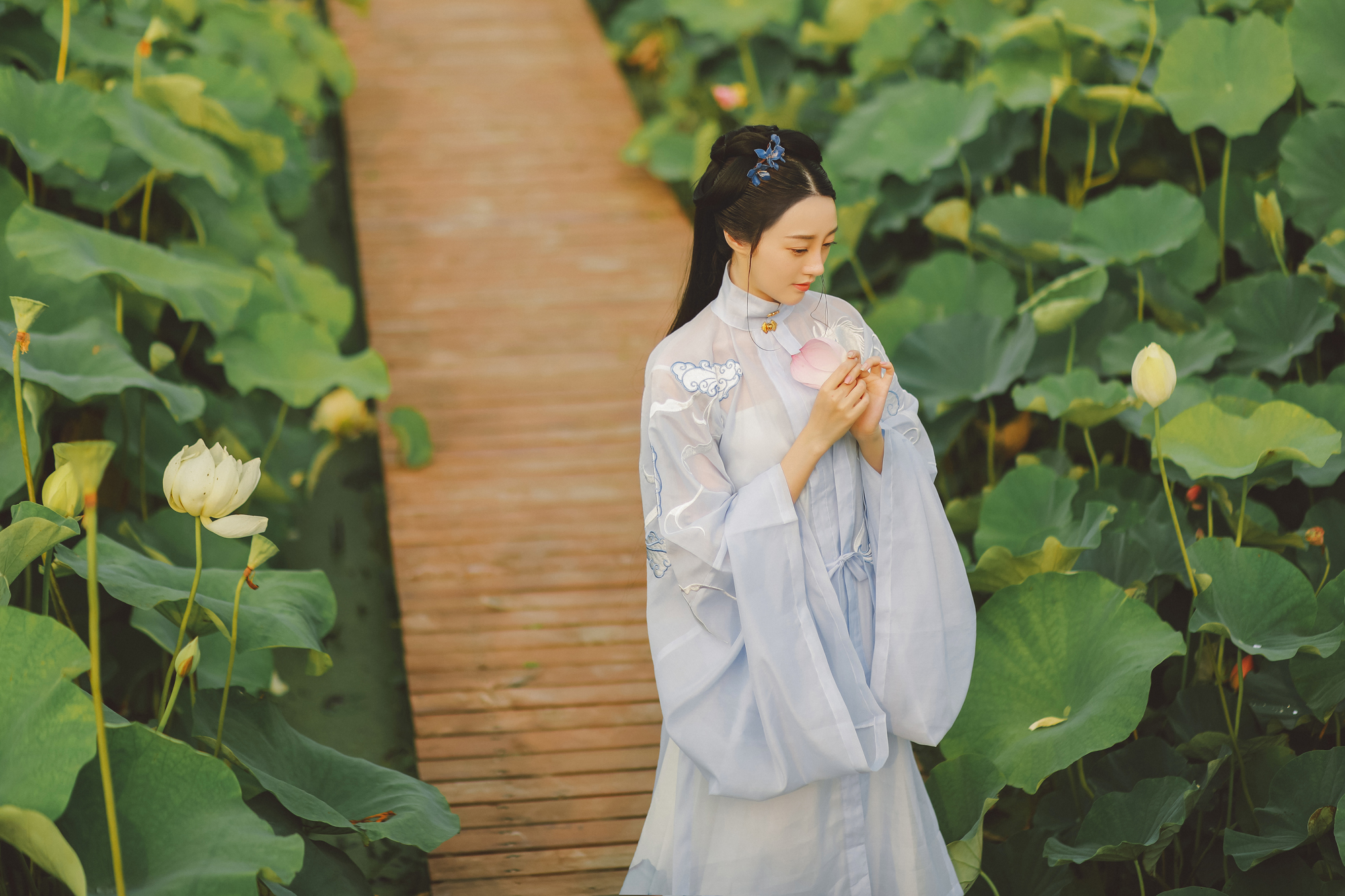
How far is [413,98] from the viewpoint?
176 inches

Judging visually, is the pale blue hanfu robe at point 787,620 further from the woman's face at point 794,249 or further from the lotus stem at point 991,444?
the lotus stem at point 991,444

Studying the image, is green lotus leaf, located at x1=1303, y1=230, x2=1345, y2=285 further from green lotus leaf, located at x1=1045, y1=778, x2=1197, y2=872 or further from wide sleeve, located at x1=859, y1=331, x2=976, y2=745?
wide sleeve, located at x1=859, y1=331, x2=976, y2=745

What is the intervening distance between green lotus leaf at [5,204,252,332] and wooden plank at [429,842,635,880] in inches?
44.2

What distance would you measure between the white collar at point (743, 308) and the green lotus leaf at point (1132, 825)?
81 cm

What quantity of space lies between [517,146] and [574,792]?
284 cm

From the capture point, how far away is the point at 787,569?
1.28 meters

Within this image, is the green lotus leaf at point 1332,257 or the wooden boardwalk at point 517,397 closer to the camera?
the wooden boardwalk at point 517,397

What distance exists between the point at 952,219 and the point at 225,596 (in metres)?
1.90

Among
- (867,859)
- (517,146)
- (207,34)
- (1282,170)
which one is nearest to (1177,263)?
(1282,170)

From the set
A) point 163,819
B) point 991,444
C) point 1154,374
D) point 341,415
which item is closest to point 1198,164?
point 991,444

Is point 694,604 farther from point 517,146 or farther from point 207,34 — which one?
point 517,146

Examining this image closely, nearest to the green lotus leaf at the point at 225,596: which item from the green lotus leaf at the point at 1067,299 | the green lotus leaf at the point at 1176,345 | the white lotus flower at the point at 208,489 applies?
the white lotus flower at the point at 208,489

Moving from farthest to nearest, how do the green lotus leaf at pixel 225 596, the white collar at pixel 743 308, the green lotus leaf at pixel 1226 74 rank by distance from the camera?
the green lotus leaf at pixel 1226 74 → the green lotus leaf at pixel 225 596 → the white collar at pixel 743 308

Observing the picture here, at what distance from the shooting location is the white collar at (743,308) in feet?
4.32
